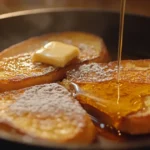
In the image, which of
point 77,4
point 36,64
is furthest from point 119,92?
point 77,4

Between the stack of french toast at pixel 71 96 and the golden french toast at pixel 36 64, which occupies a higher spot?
the golden french toast at pixel 36 64

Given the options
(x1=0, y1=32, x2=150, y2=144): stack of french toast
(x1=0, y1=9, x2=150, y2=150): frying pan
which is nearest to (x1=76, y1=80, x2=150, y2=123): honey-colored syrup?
(x1=0, y1=32, x2=150, y2=144): stack of french toast

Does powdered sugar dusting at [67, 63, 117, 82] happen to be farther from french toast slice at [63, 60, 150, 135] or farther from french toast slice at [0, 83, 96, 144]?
french toast slice at [0, 83, 96, 144]

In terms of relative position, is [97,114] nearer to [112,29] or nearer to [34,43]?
[34,43]

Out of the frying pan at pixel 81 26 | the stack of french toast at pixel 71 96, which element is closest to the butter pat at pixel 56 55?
the stack of french toast at pixel 71 96

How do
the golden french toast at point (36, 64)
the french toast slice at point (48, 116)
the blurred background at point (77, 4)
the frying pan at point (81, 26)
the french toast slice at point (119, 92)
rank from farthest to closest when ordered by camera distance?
the blurred background at point (77, 4)
the frying pan at point (81, 26)
the golden french toast at point (36, 64)
the french toast slice at point (119, 92)
the french toast slice at point (48, 116)

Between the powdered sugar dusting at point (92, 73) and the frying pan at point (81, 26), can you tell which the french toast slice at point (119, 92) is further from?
the frying pan at point (81, 26)
